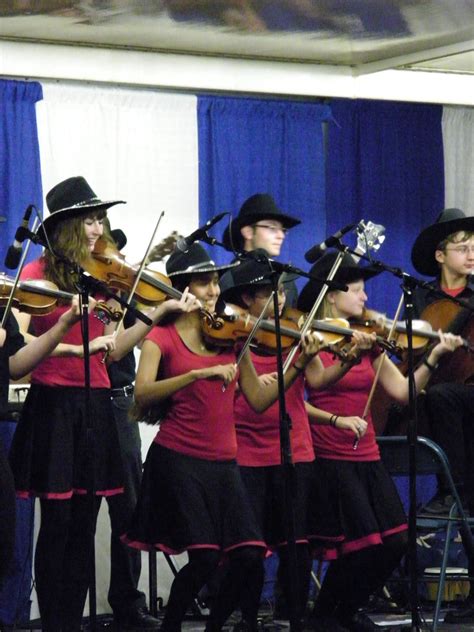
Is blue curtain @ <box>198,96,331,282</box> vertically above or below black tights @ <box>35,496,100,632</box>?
above

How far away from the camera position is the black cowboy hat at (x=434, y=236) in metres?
6.79

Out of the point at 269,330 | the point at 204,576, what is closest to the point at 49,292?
the point at 269,330

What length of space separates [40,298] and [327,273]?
4.98ft

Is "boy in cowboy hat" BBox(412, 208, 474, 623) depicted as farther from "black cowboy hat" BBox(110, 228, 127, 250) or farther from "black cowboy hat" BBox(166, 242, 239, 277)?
"black cowboy hat" BBox(166, 242, 239, 277)

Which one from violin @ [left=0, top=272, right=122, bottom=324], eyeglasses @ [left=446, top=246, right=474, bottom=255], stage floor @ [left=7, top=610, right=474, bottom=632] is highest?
eyeglasses @ [left=446, top=246, right=474, bottom=255]


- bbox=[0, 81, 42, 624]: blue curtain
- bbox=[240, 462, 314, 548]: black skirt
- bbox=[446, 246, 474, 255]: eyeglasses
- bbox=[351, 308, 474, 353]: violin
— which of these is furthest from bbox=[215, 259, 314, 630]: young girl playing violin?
bbox=[0, 81, 42, 624]: blue curtain

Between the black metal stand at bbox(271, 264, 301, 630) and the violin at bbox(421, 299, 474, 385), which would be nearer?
the black metal stand at bbox(271, 264, 301, 630)

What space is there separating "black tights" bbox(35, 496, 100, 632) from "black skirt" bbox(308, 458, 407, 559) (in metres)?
1.00

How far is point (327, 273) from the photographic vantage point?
602 cm

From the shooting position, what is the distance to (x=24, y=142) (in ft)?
23.1

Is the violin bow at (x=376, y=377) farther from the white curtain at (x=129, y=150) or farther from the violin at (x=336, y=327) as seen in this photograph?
the white curtain at (x=129, y=150)

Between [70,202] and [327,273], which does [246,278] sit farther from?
[70,202]

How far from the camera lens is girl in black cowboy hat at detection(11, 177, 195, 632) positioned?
16.8ft

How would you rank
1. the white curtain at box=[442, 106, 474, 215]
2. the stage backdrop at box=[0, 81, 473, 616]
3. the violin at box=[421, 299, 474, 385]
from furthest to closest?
the white curtain at box=[442, 106, 474, 215] < the stage backdrop at box=[0, 81, 473, 616] < the violin at box=[421, 299, 474, 385]
